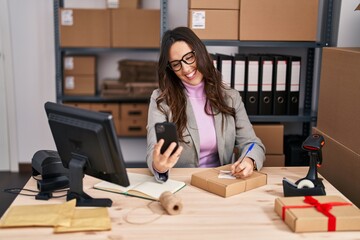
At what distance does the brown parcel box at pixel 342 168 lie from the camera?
6.07ft

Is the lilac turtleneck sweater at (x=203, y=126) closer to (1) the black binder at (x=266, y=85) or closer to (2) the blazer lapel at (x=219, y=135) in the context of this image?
(2) the blazer lapel at (x=219, y=135)

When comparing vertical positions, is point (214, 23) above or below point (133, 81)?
above

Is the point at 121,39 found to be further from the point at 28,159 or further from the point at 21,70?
the point at 28,159

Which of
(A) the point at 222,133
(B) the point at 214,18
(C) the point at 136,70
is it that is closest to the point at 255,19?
(B) the point at 214,18

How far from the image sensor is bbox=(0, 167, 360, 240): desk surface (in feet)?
4.33

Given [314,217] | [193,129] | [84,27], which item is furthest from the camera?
[84,27]

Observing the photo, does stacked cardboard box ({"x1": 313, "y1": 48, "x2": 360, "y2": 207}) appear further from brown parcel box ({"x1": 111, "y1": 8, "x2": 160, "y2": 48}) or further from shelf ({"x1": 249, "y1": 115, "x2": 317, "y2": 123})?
brown parcel box ({"x1": 111, "y1": 8, "x2": 160, "y2": 48})

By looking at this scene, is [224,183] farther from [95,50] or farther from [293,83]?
[95,50]

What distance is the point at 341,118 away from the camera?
1.97 metres

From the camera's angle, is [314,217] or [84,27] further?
[84,27]

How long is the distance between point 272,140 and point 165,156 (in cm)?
133

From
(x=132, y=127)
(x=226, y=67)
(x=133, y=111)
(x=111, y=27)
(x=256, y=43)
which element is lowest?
(x=132, y=127)

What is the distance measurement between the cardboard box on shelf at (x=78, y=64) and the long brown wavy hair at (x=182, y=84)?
1698 mm

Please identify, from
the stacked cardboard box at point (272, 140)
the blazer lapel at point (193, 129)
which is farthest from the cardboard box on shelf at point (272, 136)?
the blazer lapel at point (193, 129)
